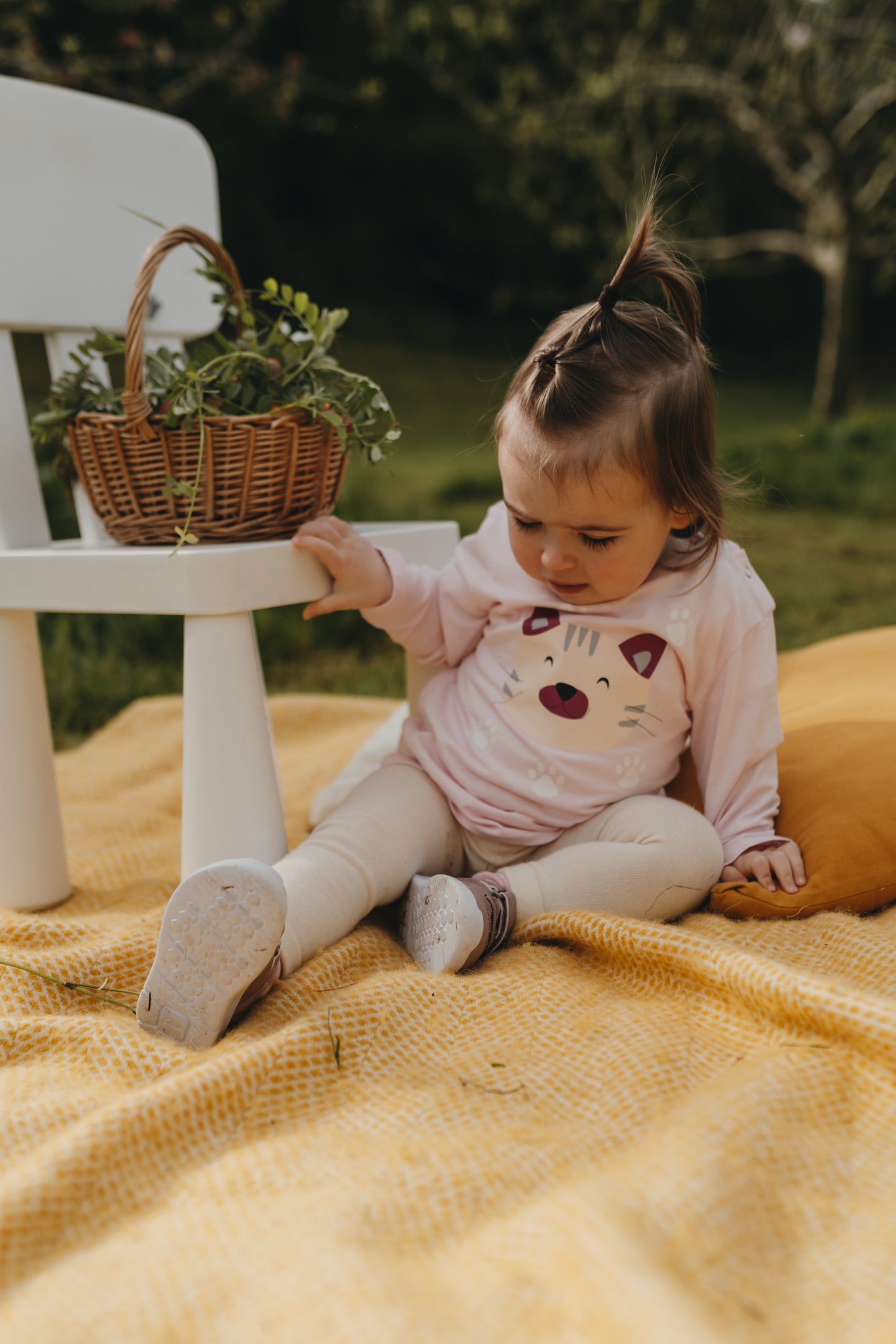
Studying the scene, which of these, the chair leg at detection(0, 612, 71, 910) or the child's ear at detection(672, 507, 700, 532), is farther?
the chair leg at detection(0, 612, 71, 910)

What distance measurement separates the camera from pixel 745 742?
1.23 metres

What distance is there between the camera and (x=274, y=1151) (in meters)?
0.78

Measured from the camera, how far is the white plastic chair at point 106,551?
1160 millimetres

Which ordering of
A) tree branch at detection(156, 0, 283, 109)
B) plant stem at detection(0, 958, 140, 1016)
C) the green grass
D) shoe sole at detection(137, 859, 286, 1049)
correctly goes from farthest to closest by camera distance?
tree branch at detection(156, 0, 283, 109), the green grass, plant stem at detection(0, 958, 140, 1016), shoe sole at detection(137, 859, 286, 1049)

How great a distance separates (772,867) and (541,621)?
14.5 inches

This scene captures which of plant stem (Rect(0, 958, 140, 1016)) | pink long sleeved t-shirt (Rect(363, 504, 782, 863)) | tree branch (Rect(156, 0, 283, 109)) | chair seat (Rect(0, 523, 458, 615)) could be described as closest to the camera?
plant stem (Rect(0, 958, 140, 1016))

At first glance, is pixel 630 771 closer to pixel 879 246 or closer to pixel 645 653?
pixel 645 653

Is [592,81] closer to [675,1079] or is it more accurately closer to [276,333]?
[276,333]

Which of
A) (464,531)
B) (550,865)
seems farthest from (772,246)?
(550,865)

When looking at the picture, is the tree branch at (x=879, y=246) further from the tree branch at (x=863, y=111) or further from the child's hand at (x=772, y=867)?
the child's hand at (x=772, y=867)

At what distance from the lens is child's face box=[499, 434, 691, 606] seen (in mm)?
1117

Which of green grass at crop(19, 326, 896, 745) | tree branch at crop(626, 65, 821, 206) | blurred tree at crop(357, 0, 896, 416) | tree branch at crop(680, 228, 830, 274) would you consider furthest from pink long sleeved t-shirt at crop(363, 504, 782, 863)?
tree branch at crop(680, 228, 830, 274)

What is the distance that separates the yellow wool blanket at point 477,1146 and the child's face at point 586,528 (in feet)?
1.16

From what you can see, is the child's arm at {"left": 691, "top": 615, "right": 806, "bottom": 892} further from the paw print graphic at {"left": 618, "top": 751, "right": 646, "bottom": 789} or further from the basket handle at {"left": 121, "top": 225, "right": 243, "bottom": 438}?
the basket handle at {"left": 121, "top": 225, "right": 243, "bottom": 438}
